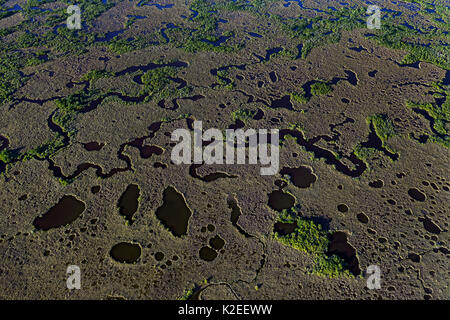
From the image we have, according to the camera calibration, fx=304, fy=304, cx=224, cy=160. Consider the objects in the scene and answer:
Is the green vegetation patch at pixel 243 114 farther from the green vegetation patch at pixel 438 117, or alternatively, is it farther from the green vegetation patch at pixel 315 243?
the green vegetation patch at pixel 438 117

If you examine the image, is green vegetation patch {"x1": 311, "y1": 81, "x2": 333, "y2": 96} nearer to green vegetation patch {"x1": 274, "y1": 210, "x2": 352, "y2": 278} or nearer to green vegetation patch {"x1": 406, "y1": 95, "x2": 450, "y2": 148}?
green vegetation patch {"x1": 406, "y1": 95, "x2": 450, "y2": 148}

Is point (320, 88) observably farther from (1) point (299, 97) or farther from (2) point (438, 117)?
(2) point (438, 117)

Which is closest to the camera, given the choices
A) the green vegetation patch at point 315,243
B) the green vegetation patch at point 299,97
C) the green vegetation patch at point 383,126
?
the green vegetation patch at point 315,243

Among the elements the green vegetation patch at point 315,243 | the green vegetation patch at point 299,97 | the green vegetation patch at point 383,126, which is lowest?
the green vegetation patch at point 315,243

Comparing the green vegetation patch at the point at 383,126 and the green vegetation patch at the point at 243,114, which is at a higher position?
the green vegetation patch at the point at 243,114

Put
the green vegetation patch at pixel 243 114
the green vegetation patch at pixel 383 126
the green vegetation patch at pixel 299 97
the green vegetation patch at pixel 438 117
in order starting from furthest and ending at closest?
the green vegetation patch at pixel 299 97
the green vegetation patch at pixel 243 114
the green vegetation patch at pixel 383 126
the green vegetation patch at pixel 438 117

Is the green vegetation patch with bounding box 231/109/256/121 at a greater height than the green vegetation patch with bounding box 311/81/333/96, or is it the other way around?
the green vegetation patch with bounding box 311/81/333/96

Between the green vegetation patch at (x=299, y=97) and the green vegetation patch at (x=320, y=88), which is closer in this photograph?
the green vegetation patch at (x=299, y=97)

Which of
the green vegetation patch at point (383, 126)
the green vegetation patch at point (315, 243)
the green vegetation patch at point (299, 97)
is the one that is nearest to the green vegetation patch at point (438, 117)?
the green vegetation patch at point (383, 126)

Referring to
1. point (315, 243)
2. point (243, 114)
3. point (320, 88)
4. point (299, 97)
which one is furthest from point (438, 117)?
point (315, 243)

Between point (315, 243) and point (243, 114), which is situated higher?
point (243, 114)

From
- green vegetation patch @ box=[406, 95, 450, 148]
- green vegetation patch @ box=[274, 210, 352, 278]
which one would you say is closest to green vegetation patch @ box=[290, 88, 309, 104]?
green vegetation patch @ box=[406, 95, 450, 148]
